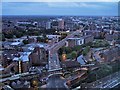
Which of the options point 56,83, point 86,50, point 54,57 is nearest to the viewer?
point 56,83

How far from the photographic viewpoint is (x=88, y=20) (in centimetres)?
268

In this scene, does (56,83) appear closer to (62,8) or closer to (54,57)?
(54,57)

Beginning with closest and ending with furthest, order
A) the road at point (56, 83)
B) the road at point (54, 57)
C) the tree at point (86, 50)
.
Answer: the road at point (56, 83)
the road at point (54, 57)
the tree at point (86, 50)

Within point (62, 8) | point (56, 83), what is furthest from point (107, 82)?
point (62, 8)

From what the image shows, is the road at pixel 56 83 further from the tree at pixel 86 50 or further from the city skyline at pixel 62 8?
the city skyline at pixel 62 8

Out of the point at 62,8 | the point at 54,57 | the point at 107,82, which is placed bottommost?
the point at 107,82

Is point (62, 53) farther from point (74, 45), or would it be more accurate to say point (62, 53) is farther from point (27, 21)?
point (27, 21)

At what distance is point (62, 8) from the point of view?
2611mm

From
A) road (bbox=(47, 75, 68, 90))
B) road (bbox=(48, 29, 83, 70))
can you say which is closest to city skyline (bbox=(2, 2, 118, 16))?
road (bbox=(48, 29, 83, 70))

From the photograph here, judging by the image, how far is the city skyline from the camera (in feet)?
8.31

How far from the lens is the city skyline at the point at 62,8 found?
253cm

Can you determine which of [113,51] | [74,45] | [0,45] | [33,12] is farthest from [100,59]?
[0,45]

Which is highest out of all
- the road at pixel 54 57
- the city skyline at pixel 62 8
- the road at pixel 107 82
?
the city skyline at pixel 62 8

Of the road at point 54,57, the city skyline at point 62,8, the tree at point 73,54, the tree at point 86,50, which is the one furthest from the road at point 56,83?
the city skyline at point 62,8
